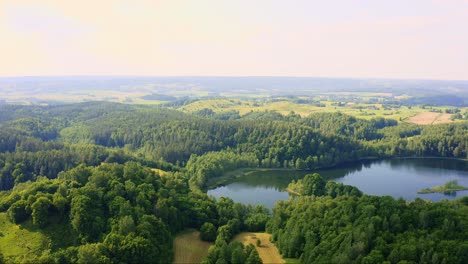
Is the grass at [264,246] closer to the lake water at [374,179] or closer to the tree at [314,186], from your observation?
the lake water at [374,179]

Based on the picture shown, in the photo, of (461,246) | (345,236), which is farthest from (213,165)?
(461,246)

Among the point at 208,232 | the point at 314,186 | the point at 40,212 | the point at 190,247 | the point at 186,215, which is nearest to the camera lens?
the point at 40,212

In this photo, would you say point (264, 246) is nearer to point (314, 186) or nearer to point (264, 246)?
point (264, 246)

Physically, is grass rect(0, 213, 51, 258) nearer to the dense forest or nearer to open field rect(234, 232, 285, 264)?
the dense forest

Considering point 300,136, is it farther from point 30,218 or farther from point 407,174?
point 30,218

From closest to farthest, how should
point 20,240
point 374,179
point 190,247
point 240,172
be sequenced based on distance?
point 20,240 → point 190,247 → point 374,179 → point 240,172

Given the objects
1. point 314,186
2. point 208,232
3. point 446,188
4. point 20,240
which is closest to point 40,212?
point 20,240

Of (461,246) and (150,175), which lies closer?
(461,246)
